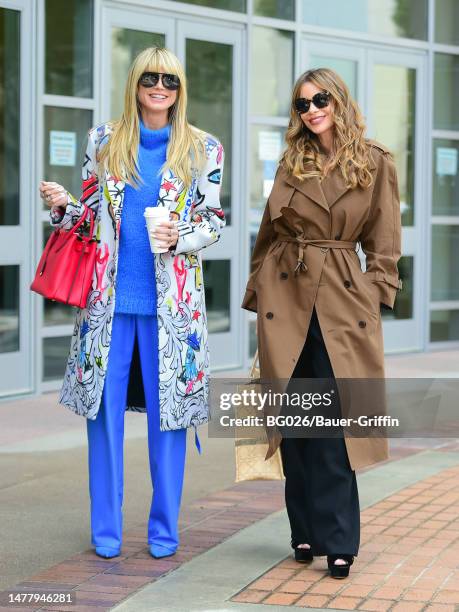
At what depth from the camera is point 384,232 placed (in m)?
4.82

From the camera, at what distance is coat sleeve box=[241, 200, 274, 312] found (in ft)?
16.3

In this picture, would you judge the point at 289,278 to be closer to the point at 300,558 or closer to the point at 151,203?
the point at 151,203

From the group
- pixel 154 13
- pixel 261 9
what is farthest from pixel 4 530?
pixel 261 9

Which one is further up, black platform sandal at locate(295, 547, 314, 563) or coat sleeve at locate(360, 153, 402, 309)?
coat sleeve at locate(360, 153, 402, 309)

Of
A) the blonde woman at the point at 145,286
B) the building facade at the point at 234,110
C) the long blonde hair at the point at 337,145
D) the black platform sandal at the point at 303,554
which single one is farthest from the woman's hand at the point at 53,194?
the building facade at the point at 234,110

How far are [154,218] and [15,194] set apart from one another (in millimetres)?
4699

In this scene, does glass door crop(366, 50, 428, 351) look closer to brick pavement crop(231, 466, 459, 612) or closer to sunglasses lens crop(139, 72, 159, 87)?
brick pavement crop(231, 466, 459, 612)

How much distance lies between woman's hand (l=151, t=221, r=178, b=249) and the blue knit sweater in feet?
0.58

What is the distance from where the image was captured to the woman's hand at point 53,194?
499 cm

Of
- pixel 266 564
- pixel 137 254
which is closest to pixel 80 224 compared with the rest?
pixel 137 254

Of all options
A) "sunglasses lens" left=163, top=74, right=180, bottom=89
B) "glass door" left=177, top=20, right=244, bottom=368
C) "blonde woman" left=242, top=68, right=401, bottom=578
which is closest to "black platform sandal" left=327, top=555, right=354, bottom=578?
"blonde woman" left=242, top=68, right=401, bottom=578

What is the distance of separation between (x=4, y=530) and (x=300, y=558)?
136 centimetres

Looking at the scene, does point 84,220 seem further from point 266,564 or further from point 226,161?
point 226,161

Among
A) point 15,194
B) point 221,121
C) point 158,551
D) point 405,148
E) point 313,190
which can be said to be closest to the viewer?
point 313,190
